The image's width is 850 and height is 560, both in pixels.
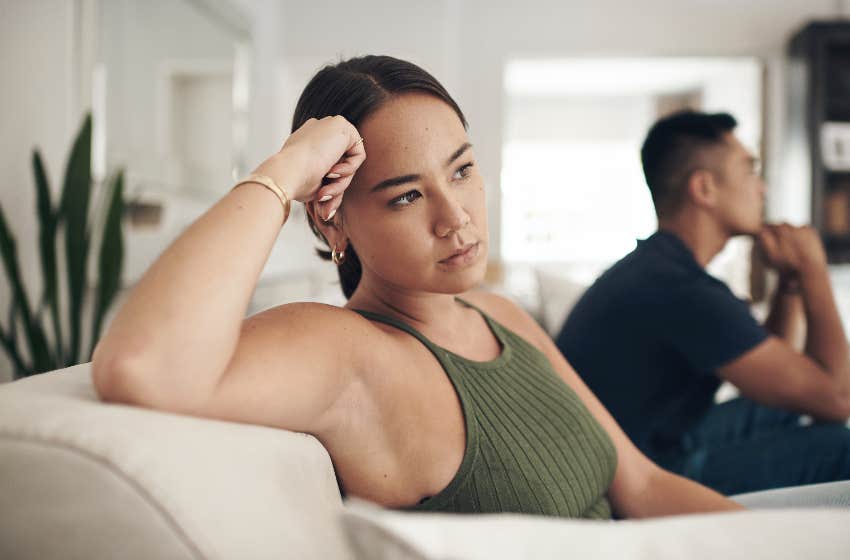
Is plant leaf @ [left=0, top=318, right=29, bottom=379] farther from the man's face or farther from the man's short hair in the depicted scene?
the man's face

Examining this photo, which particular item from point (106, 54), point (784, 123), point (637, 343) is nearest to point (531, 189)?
point (784, 123)

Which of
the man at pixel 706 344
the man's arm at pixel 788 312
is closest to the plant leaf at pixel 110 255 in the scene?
the man at pixel 706 344

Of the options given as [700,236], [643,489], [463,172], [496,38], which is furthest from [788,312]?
[496,38]

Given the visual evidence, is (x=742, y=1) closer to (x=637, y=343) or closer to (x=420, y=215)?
(x=637, y=343)

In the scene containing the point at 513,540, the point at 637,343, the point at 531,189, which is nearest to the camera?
the point at 513,540

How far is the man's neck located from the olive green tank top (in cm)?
99

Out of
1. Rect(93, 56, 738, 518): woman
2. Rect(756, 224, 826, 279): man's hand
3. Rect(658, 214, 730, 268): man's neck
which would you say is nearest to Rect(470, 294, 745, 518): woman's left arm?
Rect(93, 56, 738, 518): woman

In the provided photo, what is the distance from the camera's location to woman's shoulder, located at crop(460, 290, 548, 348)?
3.81ft

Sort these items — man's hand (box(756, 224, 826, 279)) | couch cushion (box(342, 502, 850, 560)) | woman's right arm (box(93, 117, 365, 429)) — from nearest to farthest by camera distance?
couch cushion (box(342, 502, 850, 560)) → woman's right arm (box(93, 117, 365, 429)) → man's hand (box(756, 224, 826, 279))

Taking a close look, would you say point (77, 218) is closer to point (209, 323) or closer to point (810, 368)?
point (209, 323)

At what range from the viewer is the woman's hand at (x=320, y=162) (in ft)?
2.34

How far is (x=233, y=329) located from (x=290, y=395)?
0.08 m

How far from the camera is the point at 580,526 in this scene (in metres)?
0.40

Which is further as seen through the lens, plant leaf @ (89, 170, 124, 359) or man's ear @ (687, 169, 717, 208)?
plant leaf @ (89, 170, 124, 359)
